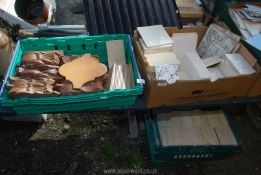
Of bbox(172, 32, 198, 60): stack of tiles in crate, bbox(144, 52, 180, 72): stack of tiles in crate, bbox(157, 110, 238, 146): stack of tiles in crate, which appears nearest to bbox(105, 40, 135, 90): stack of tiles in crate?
bbox(144, 52, 180, 72): stack of tiles in crate

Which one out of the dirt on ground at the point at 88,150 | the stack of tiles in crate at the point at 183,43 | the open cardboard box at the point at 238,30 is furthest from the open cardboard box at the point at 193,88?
the dirt on ground at the point at 88,150

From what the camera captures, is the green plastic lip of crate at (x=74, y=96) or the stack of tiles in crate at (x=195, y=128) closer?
the green plastic lip of crate at (x=74, y=96)

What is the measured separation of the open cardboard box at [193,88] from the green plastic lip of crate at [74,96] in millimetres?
67

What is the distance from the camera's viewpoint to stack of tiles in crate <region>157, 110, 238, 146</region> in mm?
1794

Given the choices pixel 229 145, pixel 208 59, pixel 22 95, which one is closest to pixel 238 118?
pixel 229 145

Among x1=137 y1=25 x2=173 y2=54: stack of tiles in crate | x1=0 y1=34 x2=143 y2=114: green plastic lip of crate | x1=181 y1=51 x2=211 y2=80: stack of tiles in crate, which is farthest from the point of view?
x1=137 y1=25 x2=173 y2=54: stack of tiles in crate

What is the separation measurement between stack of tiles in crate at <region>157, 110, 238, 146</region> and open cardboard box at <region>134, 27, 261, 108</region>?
32 centimetres

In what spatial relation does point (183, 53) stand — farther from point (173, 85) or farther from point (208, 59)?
point (173, 85)

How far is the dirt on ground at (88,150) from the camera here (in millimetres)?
1926

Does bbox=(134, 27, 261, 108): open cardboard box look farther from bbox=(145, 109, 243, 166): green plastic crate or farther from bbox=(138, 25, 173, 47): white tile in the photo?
bbox=(145, 109, 243, 166): green plastic crate

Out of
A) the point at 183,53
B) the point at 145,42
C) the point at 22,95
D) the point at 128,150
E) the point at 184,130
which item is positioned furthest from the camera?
the point at 128,150

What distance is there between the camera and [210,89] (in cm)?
154

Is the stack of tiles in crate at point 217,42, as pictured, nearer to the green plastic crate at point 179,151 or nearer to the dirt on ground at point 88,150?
the green plastic crate at point 179,151

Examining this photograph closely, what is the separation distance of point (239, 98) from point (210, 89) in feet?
0.79
